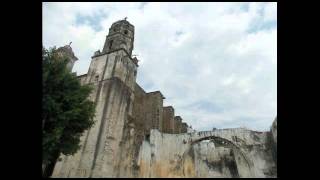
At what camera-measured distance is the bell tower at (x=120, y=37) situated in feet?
101

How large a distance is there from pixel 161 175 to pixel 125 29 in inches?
735

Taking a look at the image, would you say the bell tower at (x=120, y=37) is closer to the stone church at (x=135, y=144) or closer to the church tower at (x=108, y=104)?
the church tower at (x=108, y=104)

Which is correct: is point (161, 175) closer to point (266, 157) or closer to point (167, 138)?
point (167, 138)

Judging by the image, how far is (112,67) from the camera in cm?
2775

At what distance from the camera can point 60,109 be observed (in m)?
12.5

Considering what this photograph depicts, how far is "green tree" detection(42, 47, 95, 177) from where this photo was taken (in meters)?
11.7

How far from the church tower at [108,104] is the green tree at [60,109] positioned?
8.69 m

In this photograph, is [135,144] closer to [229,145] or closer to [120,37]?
[229,145]

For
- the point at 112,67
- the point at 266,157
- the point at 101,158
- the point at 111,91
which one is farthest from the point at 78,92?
the point at 266,157

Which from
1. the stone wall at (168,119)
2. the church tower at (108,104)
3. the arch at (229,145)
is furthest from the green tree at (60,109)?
the stone wall at (168,119)
